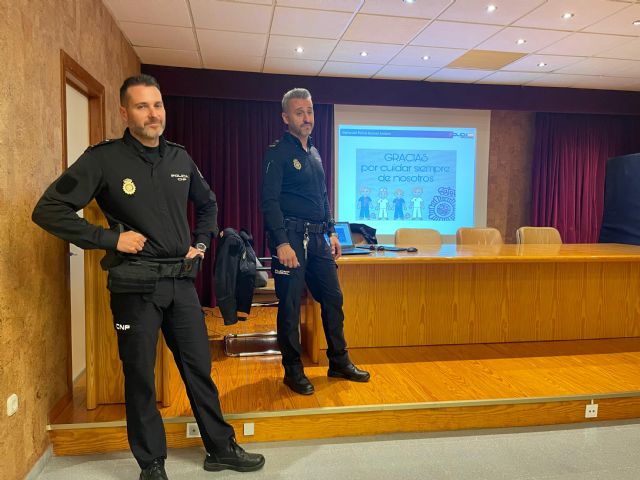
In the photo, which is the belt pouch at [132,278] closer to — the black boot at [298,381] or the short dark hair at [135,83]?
the short dark hair at [135,83]

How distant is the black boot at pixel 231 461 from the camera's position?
6.60 feet

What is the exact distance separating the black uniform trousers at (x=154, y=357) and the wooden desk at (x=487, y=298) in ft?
3.68

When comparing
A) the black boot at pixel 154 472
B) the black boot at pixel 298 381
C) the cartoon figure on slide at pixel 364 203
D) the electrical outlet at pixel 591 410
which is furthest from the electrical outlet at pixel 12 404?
the cartoon figure on slide at pixel 364 203

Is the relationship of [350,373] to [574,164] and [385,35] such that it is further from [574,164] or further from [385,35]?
[574,164]

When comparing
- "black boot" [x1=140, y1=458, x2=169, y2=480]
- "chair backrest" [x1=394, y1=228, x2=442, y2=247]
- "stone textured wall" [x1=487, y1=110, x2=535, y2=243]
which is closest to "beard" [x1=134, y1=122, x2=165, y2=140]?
"black boot" [x1=140, y1=458, x2=169, y2=480]

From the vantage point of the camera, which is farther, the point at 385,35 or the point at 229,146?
the point at 229,146

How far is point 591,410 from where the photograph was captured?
2.55 m

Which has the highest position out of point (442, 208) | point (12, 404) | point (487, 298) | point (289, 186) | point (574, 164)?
point (574, 164)

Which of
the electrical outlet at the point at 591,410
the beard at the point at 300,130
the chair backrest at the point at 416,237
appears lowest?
the electrical outlet at the point at 591,410

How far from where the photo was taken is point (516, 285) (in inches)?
133

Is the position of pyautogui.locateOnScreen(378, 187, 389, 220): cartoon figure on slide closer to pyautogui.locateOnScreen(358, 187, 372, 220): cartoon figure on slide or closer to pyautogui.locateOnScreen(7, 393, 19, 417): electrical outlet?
pyautogui.locateOnScreen(358, 187, 372, 220): cartoon figure on slide

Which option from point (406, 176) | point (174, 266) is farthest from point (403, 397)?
point (406, 176)

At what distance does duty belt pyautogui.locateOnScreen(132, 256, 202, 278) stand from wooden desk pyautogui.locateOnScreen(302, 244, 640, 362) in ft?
4.11

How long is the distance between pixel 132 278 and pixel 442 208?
487 cm
